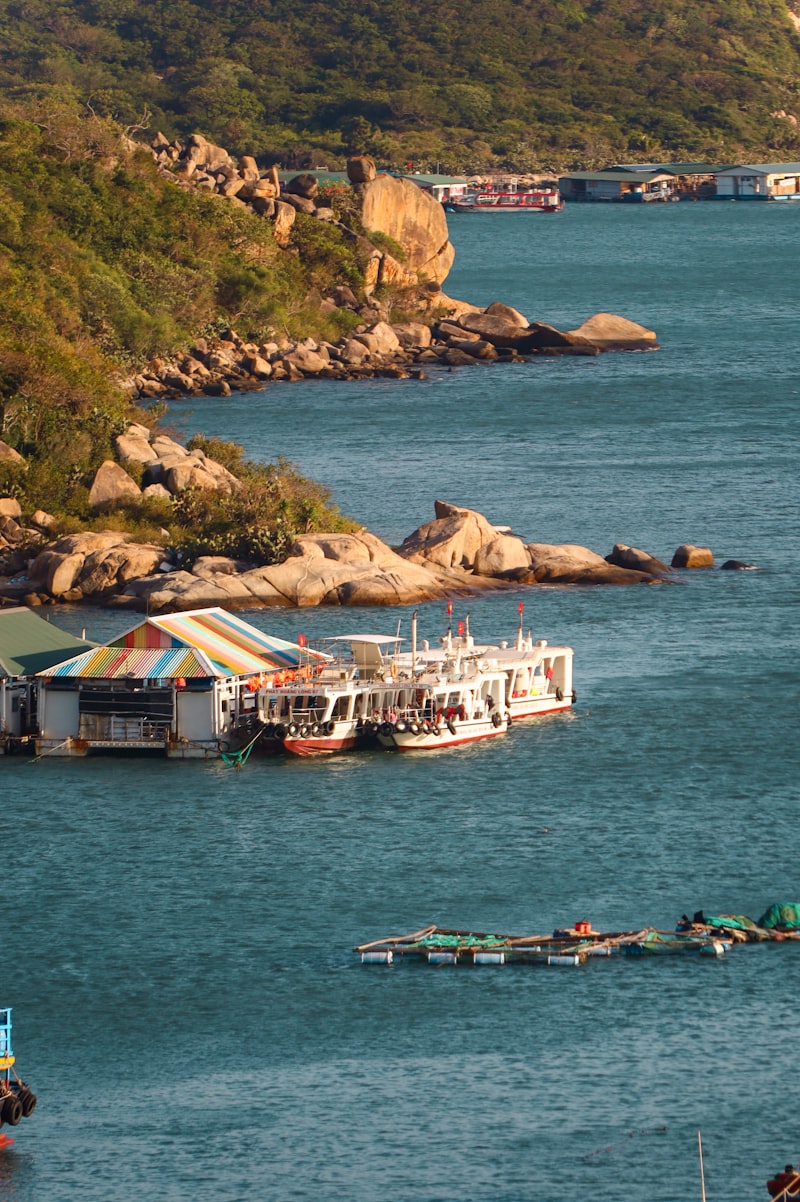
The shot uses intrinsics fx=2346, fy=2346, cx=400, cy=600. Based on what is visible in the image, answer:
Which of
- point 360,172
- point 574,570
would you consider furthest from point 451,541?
point 360,172

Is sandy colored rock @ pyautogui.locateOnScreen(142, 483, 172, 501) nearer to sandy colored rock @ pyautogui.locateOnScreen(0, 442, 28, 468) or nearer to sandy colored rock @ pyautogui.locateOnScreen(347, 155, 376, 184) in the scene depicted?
sandy colored rock @ pyautogui.locateOnScreen(0, 442, 28, 468)

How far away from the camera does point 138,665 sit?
2591 inches

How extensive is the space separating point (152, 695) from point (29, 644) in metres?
5.09

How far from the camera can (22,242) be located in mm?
148500

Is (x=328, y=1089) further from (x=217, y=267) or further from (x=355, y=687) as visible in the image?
(x=217, y=267)

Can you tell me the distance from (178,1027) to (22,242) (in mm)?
109437

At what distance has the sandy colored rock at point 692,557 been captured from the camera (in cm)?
8931

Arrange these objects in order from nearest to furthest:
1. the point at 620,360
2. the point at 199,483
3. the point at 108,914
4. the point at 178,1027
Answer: the point at 178,1027 → the point at 108,914 → the point at 199,483 → the point at 620,360

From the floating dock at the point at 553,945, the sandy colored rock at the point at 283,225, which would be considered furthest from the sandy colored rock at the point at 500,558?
the sandy colored rock at the point at 283,225

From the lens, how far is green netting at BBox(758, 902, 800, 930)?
49.9 meters

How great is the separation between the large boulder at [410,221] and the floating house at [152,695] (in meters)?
114

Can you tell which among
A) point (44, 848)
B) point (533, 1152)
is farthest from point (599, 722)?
point (533, 1152)

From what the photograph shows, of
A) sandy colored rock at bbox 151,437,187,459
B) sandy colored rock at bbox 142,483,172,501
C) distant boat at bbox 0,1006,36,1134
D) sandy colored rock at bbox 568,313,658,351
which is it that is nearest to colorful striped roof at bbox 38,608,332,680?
sandy colored rock at bbox 142,483,172,501

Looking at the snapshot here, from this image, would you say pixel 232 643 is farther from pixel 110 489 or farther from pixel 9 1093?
pixel 9 1093
